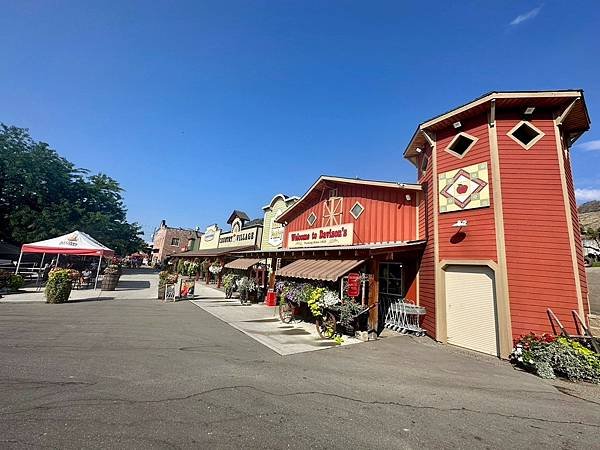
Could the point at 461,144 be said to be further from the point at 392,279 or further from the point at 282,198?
the point at 282,198

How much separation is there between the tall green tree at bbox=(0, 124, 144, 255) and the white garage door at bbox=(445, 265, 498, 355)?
3561 centimetres

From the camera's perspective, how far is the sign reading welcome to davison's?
44.0 ft

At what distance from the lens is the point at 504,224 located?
26.4 ft

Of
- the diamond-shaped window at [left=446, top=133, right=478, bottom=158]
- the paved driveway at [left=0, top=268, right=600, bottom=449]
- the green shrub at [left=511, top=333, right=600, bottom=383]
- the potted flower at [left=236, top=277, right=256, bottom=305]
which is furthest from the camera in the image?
the potted flower at [left=236, top=277, right=256, bottom=305]

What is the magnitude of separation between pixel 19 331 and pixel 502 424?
38.7 feet

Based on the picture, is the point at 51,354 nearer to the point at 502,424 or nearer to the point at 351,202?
the point at 502,424

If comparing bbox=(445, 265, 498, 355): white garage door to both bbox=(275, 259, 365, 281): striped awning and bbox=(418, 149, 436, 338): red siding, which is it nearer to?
bbox=(418, 149, 436, 338): red siding

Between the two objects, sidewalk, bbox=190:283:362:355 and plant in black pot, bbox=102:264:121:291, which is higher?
plant in black pot, bbox=102:264:121:291

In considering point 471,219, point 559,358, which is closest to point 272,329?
point 471,219

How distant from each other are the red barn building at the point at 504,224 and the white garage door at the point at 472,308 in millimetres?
28

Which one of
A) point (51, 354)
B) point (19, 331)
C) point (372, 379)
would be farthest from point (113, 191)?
point (372, 379)

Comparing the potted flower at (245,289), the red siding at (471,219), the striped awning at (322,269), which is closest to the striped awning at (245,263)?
the potted flower at (245,289)

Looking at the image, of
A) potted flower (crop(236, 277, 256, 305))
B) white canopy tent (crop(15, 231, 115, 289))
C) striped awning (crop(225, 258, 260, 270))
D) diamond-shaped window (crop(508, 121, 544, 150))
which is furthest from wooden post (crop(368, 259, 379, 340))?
white canopy tent (crop(15, 231, 115, 289))

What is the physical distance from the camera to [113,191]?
37031 mm
